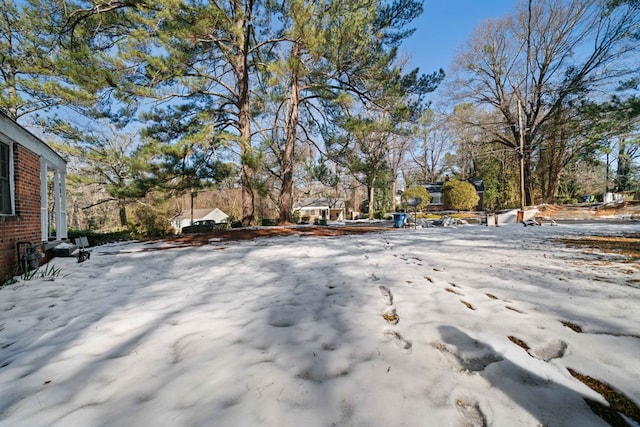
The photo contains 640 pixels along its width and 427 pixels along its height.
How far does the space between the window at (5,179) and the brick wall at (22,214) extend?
84 mm

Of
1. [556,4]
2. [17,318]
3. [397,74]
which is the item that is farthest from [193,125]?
[556,4]

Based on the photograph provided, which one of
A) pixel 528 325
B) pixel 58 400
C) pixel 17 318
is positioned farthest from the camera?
pixel 17 318

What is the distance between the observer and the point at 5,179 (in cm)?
390

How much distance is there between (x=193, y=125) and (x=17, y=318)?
32.6 feet

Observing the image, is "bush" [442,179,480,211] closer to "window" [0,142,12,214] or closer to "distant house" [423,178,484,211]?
"distant house" [423,178,484,211]

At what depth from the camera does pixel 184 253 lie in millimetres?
5320

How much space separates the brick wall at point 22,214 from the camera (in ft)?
12.0

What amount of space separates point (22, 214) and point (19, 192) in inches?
13.6

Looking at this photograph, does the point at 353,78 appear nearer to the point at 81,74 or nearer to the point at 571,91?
the point at 81,74

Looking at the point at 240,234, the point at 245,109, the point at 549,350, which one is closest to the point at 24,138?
the point at 240,234

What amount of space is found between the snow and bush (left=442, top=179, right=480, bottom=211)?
73.3 ft

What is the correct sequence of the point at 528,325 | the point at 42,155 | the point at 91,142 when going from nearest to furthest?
the point at 528,325 < the point at 42,155 < the point at 91,142

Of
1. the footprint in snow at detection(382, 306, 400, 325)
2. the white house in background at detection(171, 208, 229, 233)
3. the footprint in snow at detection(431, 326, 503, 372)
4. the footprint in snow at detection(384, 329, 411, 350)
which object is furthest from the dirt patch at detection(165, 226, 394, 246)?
the white house in background at detection(171, 208, 229, 233)

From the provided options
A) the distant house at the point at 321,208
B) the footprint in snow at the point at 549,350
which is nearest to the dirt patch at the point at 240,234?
the footprint in snow at the point at 549,350
